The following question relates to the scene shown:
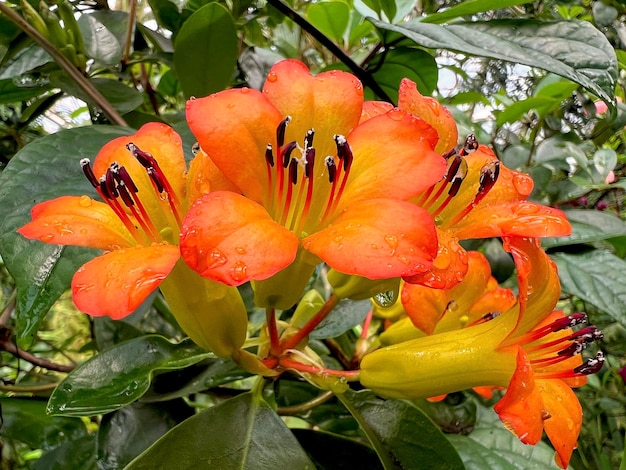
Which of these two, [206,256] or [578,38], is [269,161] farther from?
[578,38]

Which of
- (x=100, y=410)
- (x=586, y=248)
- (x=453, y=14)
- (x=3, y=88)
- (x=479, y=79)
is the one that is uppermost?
(x=453, y=14)

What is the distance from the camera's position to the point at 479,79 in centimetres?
306

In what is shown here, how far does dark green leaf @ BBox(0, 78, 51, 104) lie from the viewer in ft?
2.74

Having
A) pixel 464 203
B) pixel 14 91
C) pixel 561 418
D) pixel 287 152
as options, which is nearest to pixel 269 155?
pixel 287 152

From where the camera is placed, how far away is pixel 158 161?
0.53 metres

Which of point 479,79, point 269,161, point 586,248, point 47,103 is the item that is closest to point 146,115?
point 47,103

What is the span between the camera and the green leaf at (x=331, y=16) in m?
1.06

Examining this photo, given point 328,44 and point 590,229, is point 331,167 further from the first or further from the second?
point 590,229

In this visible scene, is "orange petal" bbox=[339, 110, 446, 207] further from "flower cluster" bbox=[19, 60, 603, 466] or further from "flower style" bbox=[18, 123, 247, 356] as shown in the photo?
"flower style" bbox=[18, 123, 247, 356]

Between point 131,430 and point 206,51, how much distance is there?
0.52 metres

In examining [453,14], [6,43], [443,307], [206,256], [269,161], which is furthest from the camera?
[6,43]

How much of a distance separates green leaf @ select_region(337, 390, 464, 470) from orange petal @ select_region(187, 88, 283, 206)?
0.26m

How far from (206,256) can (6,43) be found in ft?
2.31

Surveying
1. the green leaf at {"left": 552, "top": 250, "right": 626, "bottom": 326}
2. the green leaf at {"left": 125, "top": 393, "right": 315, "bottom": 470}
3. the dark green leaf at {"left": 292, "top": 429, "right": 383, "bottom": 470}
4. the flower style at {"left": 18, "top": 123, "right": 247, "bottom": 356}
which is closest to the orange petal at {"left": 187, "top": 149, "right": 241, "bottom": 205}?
the flower style at {"left": 18, "top": 123, "right": 247, "bottom": 356}
